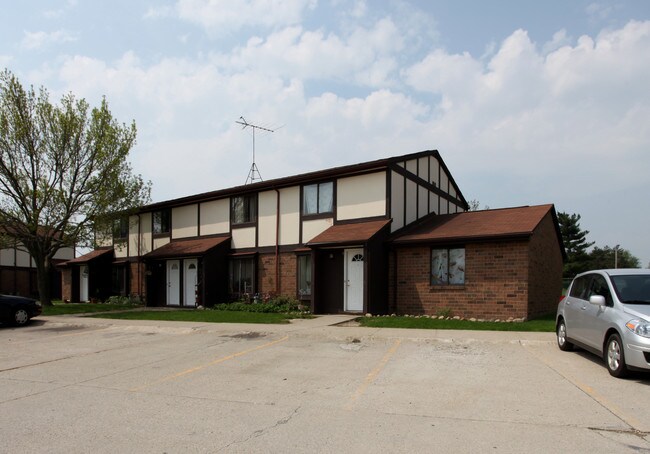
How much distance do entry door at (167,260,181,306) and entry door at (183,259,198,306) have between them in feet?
Answer: 1.43

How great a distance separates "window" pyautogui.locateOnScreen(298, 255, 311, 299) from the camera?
19.6m

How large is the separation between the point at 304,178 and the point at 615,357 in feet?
46.5

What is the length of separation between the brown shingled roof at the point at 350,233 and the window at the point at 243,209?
4.81 meters

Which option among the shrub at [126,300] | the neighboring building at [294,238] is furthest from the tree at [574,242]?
the shrub at [126,300]

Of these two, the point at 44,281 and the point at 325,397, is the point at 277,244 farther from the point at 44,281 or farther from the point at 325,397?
the point at 325,397

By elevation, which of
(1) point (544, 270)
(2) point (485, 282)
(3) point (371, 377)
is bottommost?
(3) point (371, 377)

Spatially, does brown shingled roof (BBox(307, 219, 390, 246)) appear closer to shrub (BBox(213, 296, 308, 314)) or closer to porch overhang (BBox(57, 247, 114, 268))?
shrub (BBox(213, 296, 308, 314))

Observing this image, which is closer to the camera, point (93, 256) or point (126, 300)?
point (126, 300)

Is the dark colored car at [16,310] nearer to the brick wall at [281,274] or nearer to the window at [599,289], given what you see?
the brick wall at [281,274]

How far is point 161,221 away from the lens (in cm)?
2702

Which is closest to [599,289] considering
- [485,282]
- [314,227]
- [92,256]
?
[485,282]

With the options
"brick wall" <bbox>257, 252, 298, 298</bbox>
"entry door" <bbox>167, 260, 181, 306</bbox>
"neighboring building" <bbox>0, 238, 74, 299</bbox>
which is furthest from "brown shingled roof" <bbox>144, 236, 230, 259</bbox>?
"neighboring building" <bbox>0, 238, 74, 299</bbox>

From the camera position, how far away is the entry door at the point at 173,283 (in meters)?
24.7

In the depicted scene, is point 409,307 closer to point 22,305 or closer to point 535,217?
point 535,217
